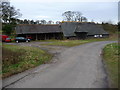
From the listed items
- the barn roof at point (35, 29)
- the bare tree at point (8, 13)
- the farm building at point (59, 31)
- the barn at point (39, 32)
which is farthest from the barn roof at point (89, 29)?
the bare tree at point (8, 13)

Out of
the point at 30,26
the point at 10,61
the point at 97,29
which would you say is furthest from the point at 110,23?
the point at 10,61

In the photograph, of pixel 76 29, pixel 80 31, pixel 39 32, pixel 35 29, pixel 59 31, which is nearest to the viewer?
pixel 39 32

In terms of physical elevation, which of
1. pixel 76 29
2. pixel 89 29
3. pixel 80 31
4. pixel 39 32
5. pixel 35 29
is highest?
pixel 89 29

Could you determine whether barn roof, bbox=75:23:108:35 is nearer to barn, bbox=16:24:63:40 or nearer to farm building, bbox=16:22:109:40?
farm building, bbox=16:22:109:40

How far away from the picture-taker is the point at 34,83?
7.96m

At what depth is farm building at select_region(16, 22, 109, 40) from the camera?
38094 mm

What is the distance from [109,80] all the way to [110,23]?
5873 centimetres

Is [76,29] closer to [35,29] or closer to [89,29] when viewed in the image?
[89,29]

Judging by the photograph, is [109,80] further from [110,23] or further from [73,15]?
[73,15]

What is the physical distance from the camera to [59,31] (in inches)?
1607

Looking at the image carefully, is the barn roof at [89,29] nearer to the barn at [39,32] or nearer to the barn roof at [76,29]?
the barn roof at [76,29]

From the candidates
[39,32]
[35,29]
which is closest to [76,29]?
[39,32]

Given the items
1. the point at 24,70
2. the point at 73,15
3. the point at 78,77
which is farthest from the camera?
the point at 73,15

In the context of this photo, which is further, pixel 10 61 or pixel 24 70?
pixel 10 61
